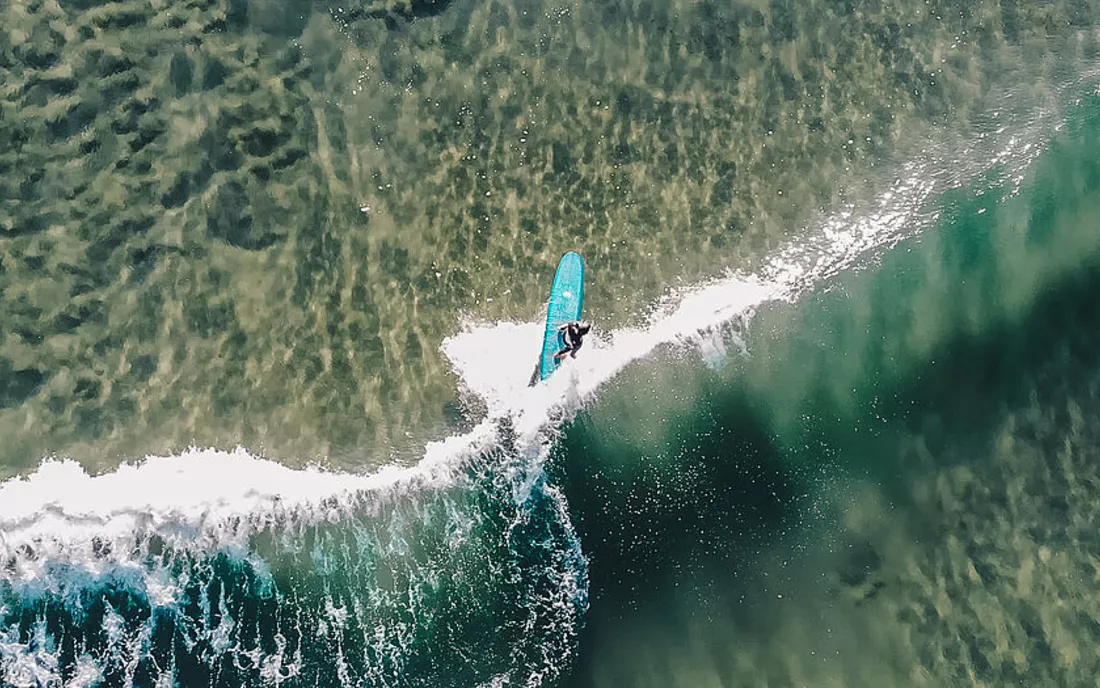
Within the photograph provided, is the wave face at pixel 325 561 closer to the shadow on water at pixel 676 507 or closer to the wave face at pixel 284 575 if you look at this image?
the wave face at pixel 284 575

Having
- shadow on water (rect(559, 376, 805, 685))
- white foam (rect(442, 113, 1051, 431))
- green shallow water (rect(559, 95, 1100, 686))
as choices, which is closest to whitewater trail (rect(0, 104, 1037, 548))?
white foam (rect(442, 113, 1051, 431))

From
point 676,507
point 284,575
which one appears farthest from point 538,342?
point 284,575

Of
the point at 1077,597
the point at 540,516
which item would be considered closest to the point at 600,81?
the point at 540,516

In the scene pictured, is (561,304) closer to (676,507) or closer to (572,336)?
(572,336)

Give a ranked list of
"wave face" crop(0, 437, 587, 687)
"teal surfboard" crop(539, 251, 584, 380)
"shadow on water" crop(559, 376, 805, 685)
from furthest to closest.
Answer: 1. "shadow on water" crop(559, 376, 805, 685)
2. "teal surfboard" crop(539, 251, 584, 380)
3. "wave face" crop(0, 437, 587, 687)

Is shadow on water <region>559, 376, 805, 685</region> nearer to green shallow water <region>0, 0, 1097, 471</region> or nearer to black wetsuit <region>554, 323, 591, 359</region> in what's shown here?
black wetsuit <region>554, 323, 591, 359</region>
